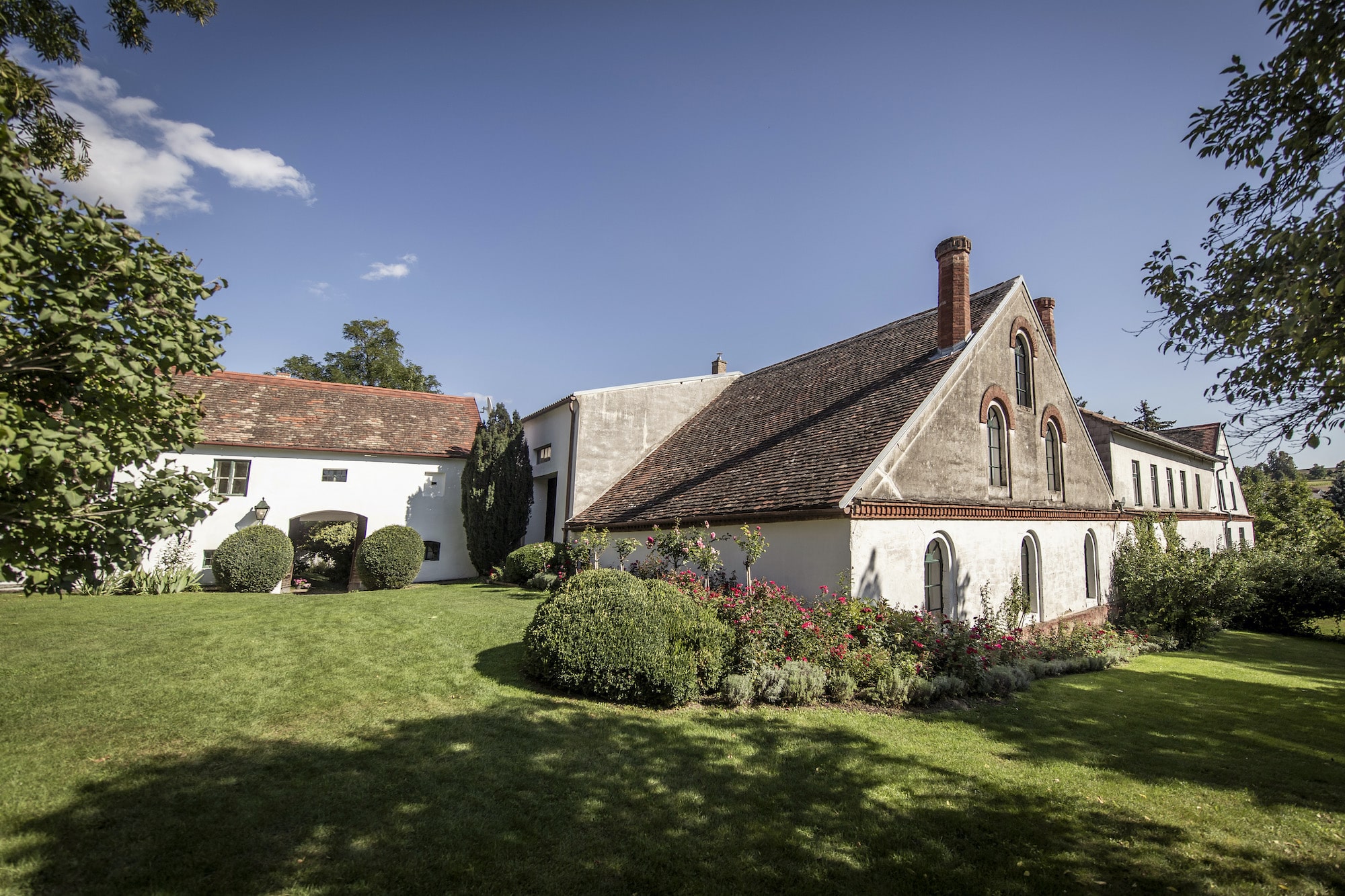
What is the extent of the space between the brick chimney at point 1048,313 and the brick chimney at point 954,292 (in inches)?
210

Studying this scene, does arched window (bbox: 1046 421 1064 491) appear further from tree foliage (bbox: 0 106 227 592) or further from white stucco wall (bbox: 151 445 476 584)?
white stucco wall (bbox: 151 445 476 584)

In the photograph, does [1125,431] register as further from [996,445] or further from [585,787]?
[585,787]

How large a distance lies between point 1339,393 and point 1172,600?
14.2m

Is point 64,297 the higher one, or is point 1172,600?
point 64,297

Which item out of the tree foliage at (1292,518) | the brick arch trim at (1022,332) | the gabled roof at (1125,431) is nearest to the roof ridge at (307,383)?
the brick arch trim at (1022,332)

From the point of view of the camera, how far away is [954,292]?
15.3m

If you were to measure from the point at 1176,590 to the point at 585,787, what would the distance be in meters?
19.6

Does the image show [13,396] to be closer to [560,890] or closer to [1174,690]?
[560,890]

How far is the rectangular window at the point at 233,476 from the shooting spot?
2144cm

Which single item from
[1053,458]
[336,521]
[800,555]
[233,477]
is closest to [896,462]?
[800,555]

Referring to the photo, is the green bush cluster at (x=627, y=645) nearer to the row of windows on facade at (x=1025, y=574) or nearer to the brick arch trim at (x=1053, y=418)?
the row of windows on facade at (x=1025, y=574)

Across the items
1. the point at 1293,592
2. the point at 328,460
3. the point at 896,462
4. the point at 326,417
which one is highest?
the point at 326,417

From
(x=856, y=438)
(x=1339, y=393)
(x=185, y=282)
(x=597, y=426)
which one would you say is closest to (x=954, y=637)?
(x=856, y=438)

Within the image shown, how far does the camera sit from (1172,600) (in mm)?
17984
